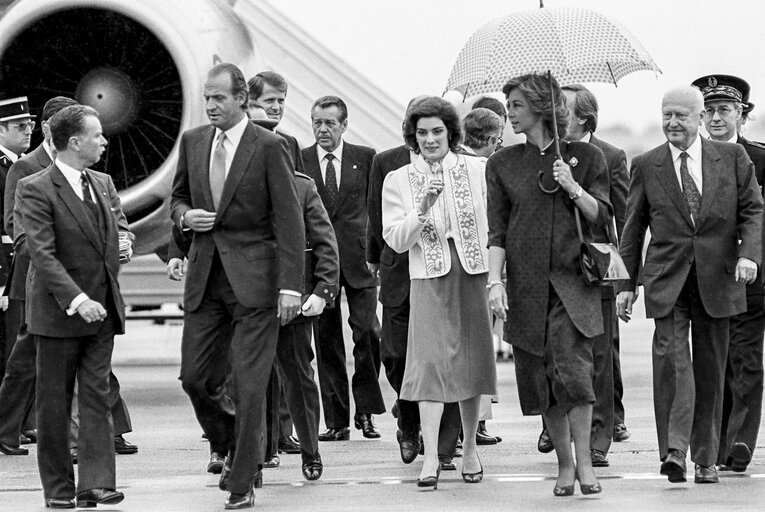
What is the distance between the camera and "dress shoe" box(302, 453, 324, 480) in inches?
273

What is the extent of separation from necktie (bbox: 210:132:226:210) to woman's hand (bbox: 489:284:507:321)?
3.89ft

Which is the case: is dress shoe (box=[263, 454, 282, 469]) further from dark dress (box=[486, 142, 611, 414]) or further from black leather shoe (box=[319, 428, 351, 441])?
dark dress (box=[486, 142, 611, 414])

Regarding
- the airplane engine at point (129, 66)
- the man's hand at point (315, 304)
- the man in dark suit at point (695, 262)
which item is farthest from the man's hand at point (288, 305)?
the airplane engine at point (129, 66)

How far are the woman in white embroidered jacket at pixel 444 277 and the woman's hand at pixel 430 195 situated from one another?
0.13 meters

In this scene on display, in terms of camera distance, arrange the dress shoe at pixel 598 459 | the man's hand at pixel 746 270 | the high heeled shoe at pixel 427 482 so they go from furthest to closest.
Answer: the dress shoe at pixel 598 459 → the man's hand at pixel 746 270 → the high heeled shoe at pixel 427 482

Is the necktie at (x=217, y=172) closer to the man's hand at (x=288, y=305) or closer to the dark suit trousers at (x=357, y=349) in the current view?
the man's hand at (x=288, y=305)

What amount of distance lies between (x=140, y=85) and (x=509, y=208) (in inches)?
180

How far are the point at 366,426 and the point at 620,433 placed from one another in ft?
4.79

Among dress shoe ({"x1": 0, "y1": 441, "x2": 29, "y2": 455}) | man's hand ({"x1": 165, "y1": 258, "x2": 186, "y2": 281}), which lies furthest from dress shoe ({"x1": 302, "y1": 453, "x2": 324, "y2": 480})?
dress shoe ({"x1": 0, "y1": 441, "x2": 29, "y2": 455})

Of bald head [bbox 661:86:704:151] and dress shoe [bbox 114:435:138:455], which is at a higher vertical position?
bald head [bbox 661:86:704:151]

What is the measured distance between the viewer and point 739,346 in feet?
23.6

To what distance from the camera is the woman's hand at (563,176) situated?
6.12 metres

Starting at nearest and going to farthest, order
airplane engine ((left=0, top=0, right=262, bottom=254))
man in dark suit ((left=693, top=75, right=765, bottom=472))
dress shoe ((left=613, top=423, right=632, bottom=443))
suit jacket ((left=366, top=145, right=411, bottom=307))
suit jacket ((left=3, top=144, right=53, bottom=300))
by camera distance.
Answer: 1. man in dark suit ((left=693, top=75, right=765, bottom=472))
2. suit jacket ((left=366, top=145, right=411, bottom=307))
3. suit jacket ((left=3, top=144, right=53, bottom=300))
4. dress shoe ((left=613, top=423, right=632, bottom=443))
5. airplane engine ((left=0, top=0, right=262, bottom=254))

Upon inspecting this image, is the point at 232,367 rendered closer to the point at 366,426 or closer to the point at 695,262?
the point at 695,262
